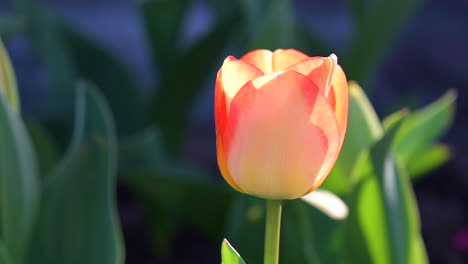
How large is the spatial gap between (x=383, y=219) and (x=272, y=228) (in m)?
0.34

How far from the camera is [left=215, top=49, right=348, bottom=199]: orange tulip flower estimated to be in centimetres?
45

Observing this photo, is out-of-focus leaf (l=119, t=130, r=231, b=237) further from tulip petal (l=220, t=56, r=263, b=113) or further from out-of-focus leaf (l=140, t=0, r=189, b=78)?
tulip petal (l=220, t=56, r=263, b=113)

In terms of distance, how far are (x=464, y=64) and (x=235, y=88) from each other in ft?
7.80

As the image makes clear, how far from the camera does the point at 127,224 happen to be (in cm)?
173

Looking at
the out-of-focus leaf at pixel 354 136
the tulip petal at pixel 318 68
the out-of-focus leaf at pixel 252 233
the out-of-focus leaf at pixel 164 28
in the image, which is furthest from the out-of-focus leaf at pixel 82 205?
the out-of-focus leaf at pixel 164 28

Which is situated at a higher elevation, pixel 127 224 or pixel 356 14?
pixel 356 14

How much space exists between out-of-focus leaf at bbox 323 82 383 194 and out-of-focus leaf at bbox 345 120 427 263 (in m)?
0.09

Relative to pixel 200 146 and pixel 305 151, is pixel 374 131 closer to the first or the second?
pixel 305 151

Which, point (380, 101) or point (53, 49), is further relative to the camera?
point (380, 101)

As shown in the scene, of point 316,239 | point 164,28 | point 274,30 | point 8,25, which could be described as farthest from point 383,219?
point 164,28

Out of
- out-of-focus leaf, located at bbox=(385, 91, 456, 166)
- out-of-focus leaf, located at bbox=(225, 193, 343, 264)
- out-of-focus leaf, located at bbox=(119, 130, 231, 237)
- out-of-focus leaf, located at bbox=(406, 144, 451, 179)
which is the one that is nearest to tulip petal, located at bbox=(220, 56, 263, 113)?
out-of-focus leaf, located at bbox=(225, 193, 343, 264)

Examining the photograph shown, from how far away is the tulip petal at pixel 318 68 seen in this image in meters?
0.45

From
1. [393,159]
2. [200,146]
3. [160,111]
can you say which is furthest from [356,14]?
[200,146]

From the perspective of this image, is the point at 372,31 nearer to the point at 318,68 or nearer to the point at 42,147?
the point at 42,147
